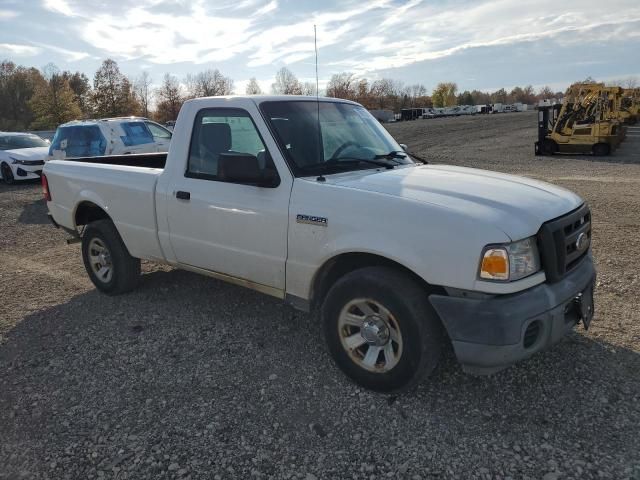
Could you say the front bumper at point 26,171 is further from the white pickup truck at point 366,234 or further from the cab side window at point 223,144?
the cab side window at point 223,144

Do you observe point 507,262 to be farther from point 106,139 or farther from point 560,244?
point 106,139

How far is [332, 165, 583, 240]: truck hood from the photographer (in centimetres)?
303

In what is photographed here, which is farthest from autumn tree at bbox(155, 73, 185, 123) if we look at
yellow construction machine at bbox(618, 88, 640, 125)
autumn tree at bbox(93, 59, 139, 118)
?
yellow construction machine at bbox(618, 88, 640, 125)

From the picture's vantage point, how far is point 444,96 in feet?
504

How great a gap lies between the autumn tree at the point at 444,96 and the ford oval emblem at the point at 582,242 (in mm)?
156280

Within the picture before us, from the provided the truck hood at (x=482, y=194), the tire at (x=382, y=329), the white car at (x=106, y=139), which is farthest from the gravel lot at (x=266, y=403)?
the white car at (x=106, y=139)

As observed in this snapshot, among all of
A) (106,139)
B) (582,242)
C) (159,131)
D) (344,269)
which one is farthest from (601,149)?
Result: (344,269)

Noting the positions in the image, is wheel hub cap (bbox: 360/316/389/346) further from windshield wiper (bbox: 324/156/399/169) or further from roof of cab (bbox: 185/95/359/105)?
roof of cab (bbox: 185/95/359/105)

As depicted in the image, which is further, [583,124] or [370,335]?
[583,124]

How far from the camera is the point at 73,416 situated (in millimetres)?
3438

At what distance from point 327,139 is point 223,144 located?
0.89 metres

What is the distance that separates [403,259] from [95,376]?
253cm

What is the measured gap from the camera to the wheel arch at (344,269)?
10.8 ft

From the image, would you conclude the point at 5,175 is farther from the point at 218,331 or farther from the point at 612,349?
the point at 612,349
